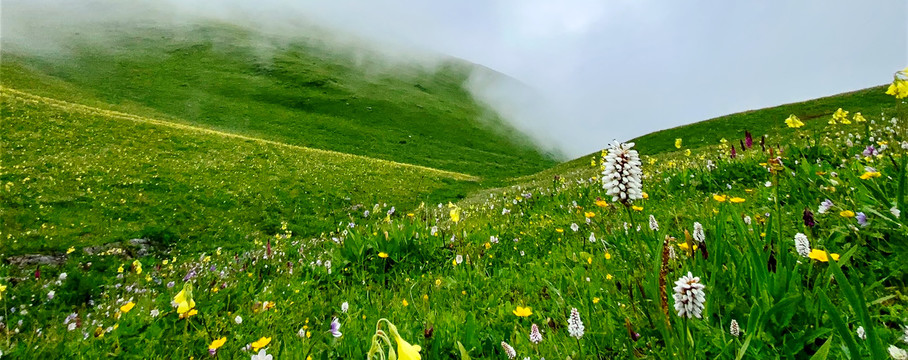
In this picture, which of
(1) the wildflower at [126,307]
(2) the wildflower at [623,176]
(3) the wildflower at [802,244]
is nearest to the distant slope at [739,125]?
(1) the wildflower at [126,307]

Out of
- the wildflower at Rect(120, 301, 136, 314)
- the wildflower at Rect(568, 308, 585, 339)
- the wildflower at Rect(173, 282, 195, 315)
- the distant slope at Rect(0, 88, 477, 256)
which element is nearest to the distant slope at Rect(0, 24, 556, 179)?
the distant slope at Rect(0, 88, 477, 256)

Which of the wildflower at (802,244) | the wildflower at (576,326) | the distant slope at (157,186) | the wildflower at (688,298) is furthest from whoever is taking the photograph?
the distant slope at (157,186)

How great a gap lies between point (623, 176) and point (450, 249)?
13.4 ft

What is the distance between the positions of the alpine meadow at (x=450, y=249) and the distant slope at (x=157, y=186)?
15 cm

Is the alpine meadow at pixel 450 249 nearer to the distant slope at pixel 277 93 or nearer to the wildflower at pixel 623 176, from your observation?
the wildflower at pixel 623 176

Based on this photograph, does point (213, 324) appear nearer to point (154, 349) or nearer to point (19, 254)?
point (154, 349)

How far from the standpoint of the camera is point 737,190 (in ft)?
21.6

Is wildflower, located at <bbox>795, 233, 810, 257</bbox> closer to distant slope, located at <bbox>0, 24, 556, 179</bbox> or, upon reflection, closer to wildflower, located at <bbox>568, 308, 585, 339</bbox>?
wildflower, located at <bbox>568, 308, 585, 339</bbox>

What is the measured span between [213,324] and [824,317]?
4.62 metres

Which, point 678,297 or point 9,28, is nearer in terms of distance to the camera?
point 678,297

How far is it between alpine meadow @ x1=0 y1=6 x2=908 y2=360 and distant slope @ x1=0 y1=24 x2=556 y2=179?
39.3m

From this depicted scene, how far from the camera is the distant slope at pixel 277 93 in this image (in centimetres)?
7406

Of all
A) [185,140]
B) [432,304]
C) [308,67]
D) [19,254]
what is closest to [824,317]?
[432,304]

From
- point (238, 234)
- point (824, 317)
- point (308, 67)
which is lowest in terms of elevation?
point (238, 234)
